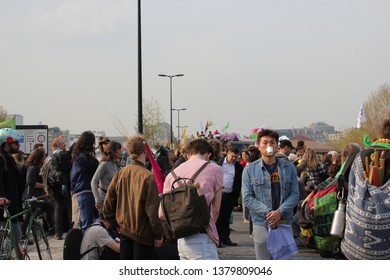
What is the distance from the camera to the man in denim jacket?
247 inches

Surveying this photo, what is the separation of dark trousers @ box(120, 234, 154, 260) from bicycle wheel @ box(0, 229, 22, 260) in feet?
6.28

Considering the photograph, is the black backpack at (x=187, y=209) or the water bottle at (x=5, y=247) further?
the water bottle at (x=5, y=247)

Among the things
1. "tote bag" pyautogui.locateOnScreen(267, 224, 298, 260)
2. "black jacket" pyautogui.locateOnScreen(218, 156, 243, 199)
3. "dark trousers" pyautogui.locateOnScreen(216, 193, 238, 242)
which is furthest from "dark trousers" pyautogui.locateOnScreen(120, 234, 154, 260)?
"black jacket" pyautogui.locateOnScreen(218, 156, 243, 199)

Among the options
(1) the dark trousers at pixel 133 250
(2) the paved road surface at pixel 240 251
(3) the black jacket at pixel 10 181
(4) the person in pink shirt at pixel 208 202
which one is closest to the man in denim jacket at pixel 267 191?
(4) the person in pink shirt at pixel 208 202

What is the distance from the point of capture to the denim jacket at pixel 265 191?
6266mm

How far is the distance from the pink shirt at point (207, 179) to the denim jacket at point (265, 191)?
737 mm

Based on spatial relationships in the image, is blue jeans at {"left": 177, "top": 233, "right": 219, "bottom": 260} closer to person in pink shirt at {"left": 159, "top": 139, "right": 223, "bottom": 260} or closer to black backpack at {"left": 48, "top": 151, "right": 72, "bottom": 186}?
person in pink shirt at {"left": 159, "top": 139, "right": 223, "bottom": 260}

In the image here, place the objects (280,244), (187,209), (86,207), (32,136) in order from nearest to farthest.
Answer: (187,209), (280,244), (86,207), (32,136)

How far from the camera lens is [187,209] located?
543 cm

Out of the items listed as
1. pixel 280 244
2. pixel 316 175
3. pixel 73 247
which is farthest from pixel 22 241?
pixel 316 175

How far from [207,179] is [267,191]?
95 centimetres

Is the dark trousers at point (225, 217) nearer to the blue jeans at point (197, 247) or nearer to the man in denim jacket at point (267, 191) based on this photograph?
the man in denim jacket at point (267, 191)

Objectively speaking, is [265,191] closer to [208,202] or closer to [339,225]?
[208,202]
